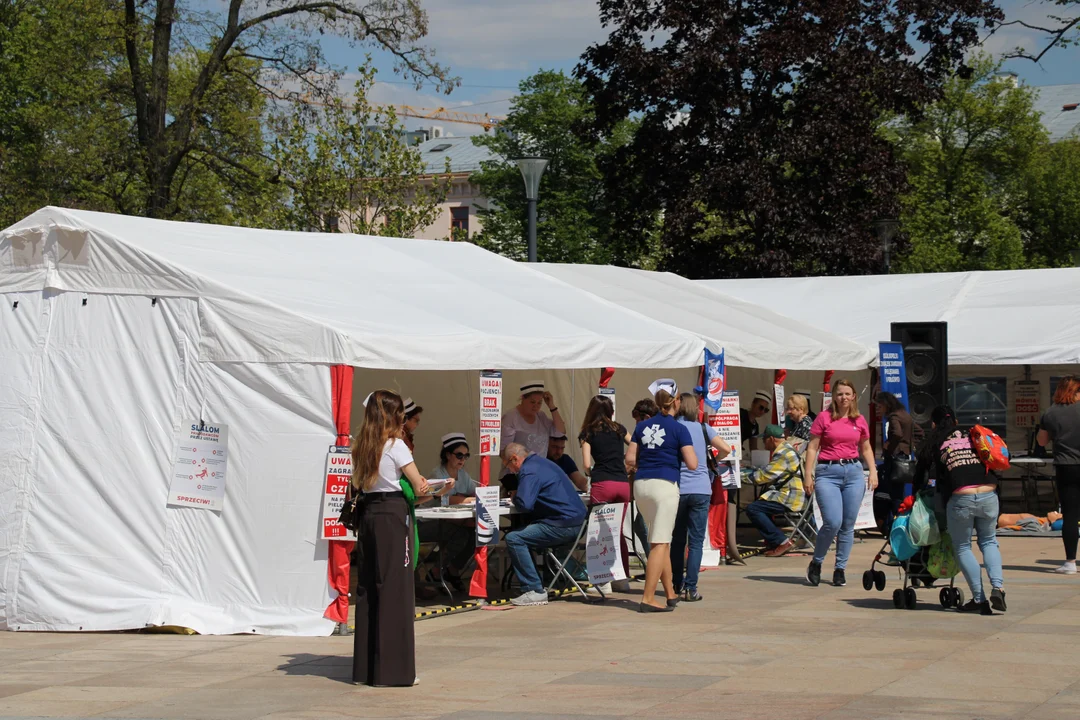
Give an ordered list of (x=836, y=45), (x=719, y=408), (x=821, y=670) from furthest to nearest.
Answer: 1. (x=836, y=45)
2. (x=719, y=408)
3. (x=821, y=670)

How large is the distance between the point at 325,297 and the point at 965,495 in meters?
4.98

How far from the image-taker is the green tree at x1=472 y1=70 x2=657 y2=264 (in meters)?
47.0

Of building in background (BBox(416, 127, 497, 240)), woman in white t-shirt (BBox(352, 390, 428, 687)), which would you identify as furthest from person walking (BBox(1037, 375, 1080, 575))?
building in background (BBox(416, 127, 497, 240))

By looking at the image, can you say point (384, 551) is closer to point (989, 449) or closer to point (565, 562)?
point (565, 562)

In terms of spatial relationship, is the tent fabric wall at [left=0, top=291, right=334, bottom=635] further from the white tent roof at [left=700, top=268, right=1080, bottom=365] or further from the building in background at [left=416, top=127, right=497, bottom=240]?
the building in background at [left=416, top=127, right=497, bottom=240]

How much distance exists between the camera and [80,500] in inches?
421

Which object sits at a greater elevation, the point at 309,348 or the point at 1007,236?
the point at 1007,236

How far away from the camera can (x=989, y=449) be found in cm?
1014

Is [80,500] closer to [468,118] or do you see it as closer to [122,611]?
[122,611]

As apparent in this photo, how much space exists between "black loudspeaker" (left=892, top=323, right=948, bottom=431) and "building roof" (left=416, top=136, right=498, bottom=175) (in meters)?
64.3

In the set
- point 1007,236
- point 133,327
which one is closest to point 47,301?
point 133,327

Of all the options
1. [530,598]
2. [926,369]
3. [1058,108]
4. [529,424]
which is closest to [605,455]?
[530,598]

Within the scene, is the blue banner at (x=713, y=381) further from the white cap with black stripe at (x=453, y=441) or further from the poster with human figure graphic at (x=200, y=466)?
the poster with human figure graphic at (x=200, y=466)

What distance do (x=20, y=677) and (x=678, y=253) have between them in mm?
22987
